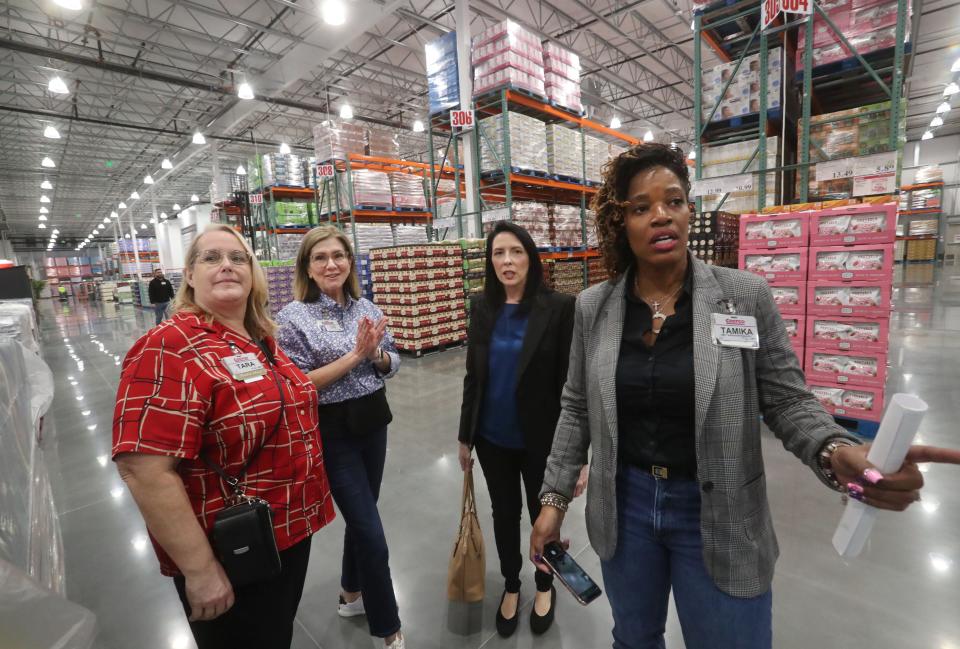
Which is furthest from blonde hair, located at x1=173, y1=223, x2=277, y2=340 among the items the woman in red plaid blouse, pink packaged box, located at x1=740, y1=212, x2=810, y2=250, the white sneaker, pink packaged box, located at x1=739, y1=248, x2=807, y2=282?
pink packaged box, located at x1=740, y1=212, x2=810, y2=250

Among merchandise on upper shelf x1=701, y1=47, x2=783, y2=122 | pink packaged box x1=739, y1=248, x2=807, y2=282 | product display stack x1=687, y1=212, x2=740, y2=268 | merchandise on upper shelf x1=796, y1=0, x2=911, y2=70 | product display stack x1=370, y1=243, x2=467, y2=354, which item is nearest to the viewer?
pink packaged box x1=739, y1=248, x2=807, y2=282

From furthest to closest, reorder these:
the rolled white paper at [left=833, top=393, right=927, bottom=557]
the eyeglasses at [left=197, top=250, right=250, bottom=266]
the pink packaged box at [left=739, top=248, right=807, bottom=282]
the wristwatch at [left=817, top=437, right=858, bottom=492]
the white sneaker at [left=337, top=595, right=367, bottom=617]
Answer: the pink packaged box at [left=739, top=248, right=807, bottom=282] < the white sneaker at [left=337, top=595, right=367, bottom=617] < the eyeglasses at [left=197, top=250, right=250, bottom=266] < the wristwatch at [left=817, top=437, right=858, bottom=492] < the rolled white paper at [left=833, top=393, right=927, bottom=557]

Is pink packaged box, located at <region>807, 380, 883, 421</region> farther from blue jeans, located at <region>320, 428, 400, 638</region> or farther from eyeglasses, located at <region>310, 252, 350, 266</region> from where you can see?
eyeglasses, located at <region>310, 252, 350, 266</region>

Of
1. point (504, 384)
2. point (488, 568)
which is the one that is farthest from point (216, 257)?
point (488, 568)

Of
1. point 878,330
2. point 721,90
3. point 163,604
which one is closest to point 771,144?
point 721,90

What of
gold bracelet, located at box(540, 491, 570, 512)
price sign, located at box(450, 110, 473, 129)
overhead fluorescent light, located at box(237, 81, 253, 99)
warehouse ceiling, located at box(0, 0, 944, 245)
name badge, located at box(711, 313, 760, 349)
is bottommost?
gold bracelet, located at box(540, 491, 570, 512)

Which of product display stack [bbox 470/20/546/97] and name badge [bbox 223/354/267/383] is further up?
product display stack [bbox 470/20/546/97]

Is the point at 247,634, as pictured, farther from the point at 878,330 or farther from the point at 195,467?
the point at 878,330

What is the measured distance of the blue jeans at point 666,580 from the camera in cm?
111

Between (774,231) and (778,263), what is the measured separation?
287mm

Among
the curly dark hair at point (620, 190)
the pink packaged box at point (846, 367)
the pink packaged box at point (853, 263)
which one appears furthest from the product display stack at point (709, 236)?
the curly dark hair at point (620, 190)

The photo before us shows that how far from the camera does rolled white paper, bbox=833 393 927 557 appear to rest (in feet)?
2.35

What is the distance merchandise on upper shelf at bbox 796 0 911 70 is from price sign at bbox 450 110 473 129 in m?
4.52

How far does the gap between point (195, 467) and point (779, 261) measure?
4.53m
